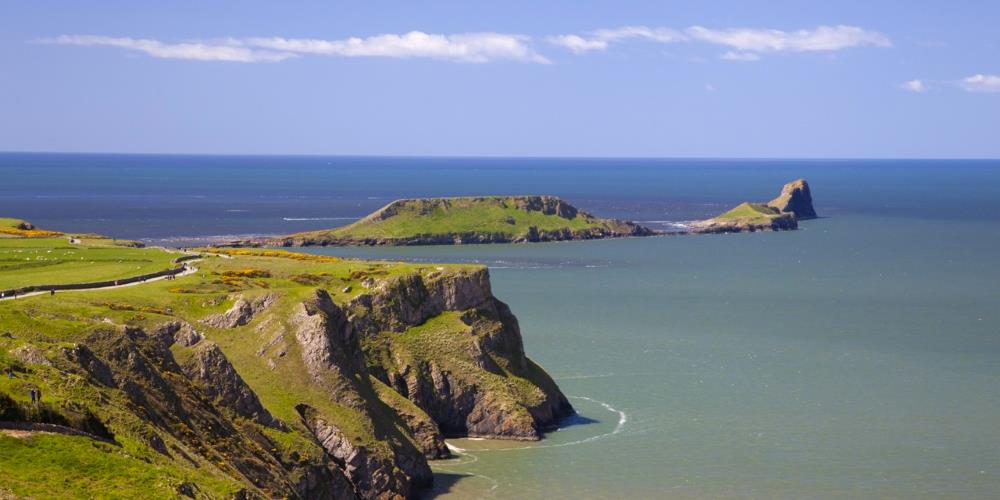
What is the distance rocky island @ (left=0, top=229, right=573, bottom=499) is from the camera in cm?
3803

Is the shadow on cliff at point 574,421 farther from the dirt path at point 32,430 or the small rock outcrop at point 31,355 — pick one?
the dirt path at point 32,430

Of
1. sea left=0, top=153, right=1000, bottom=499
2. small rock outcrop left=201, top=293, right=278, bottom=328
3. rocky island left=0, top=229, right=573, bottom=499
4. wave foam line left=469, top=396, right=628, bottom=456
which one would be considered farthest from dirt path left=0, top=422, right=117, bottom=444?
wave foam line left=469, top=396, right=628, bottom=456

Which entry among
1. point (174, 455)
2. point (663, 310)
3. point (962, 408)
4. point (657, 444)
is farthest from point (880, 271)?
point (174, 455)

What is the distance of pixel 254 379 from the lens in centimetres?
5947

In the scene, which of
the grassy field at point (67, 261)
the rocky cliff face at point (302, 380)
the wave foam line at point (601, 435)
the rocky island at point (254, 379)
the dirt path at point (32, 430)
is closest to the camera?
the dirt path at point (32, 430)

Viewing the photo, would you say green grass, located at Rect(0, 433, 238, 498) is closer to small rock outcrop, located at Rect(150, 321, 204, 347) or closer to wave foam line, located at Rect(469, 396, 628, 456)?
small rock outcrop, located at Rect(150, 321, 204, 347)

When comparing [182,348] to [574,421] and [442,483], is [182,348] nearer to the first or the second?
[442,483]

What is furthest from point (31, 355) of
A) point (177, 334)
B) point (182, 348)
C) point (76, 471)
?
point (177, 334)

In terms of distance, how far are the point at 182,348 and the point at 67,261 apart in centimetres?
3678

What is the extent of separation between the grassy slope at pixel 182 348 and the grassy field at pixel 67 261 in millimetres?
4311

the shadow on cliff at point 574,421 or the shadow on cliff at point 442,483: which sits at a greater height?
the shadow on cliff at point 574,421

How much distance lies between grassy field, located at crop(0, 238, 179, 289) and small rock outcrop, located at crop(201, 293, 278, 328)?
1325 centimetres

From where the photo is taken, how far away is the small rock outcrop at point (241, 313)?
212ft

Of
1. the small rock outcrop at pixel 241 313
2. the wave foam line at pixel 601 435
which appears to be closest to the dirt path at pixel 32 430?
the small rock outcrop at pixel 241 313
